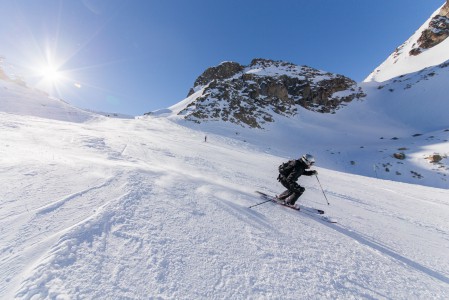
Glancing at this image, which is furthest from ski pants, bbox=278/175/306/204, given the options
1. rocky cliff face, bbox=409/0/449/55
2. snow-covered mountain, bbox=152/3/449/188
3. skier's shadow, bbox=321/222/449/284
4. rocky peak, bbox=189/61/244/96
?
rocky cliff face, bbox=409/0/449/55

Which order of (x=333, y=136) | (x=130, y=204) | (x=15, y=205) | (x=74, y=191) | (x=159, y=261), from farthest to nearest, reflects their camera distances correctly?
(x=333, y=136)
(x=74, y=191)
(x=130, y=204)
(x=15, y=205)
(x=159, y=261)

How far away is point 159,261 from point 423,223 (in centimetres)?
883

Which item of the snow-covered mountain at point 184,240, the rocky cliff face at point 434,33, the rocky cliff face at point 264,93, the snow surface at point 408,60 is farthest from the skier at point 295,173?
the rocky cliff face at point 434,33

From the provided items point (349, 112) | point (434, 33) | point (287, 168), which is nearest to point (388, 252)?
point (287, 168)

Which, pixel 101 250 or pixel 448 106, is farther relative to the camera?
pixel 448 106

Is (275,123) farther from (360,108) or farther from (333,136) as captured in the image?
(360,108)

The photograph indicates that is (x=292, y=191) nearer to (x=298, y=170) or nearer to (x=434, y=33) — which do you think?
(x=298, y=170)

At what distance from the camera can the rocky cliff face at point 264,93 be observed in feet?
167

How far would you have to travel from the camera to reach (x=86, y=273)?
253cm

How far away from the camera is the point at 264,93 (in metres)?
66.9

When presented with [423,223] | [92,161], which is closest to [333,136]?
[423,223]

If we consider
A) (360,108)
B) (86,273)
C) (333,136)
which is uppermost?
(360,108)

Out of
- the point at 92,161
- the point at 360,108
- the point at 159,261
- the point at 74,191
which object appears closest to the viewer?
the point at 159,261

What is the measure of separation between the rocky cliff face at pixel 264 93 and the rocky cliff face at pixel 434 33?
1321 inches
